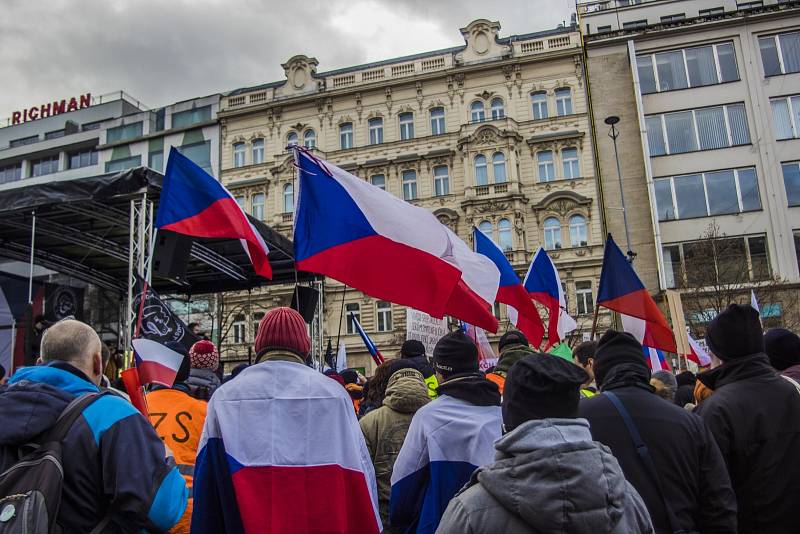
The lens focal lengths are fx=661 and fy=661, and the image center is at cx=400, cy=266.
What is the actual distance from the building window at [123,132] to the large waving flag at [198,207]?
41622 mm

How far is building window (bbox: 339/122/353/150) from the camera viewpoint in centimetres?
3934

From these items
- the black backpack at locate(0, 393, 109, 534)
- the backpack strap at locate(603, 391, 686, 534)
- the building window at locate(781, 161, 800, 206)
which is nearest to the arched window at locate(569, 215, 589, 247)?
the building window at locate(781, 161, 800, 206)

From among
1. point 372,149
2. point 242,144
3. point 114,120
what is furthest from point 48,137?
point 372,149

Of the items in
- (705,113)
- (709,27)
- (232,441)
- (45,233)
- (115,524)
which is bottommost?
(115,524)

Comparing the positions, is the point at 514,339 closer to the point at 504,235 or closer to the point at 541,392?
the point at 541,392

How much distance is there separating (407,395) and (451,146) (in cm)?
3374

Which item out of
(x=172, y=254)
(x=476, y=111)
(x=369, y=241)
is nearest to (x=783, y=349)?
(x=369, y=241)

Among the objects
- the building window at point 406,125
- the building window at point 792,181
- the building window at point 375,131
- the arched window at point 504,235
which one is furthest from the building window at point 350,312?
the building window at point 792,181

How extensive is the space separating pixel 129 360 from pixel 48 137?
49.4 meters

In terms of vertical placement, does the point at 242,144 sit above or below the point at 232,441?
above

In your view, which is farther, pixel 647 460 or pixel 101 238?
pixel 101 238

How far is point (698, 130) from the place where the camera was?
1321 inches

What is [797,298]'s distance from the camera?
95.5ft

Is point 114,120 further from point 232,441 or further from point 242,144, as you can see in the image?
point 232,441
